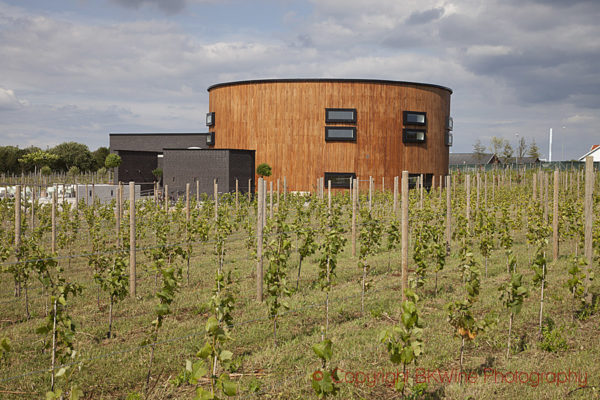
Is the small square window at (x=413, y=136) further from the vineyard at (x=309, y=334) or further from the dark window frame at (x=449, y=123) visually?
the vineyard at (x=309, y=334)

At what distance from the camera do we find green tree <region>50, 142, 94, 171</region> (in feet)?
202

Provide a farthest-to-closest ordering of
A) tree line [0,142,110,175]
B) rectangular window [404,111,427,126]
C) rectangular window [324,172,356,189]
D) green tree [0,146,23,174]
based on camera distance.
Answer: green tree [0,146,23,174]
tree line [0,142,110,175]
rectangular window [404,111,427,126]
rectangular window [324,172,356,189]

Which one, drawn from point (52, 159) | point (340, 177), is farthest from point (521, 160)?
point (52, 159)

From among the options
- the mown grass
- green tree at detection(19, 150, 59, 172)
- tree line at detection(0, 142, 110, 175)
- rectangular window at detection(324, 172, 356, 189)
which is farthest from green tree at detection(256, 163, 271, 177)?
green tree at detection(19, 150, 59, 172)

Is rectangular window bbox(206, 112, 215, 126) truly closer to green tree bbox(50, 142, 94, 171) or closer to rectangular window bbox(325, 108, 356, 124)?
rectangular window bbox(325, 108, 356, 124)

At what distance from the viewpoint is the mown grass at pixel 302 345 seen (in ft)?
17.4

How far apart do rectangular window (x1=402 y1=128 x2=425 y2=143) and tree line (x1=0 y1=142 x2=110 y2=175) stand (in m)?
36.9

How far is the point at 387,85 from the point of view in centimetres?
3528

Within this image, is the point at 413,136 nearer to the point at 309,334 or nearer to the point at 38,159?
the point at 309,334

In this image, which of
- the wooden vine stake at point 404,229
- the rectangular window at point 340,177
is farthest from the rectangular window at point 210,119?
the wooden vine stake at point 404,229

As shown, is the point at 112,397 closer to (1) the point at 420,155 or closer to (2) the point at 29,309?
(2) the point at 29,309

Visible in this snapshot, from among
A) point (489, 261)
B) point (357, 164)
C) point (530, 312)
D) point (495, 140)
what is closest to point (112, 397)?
point (530, 312)

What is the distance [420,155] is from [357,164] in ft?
17.9

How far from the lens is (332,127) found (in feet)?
114
